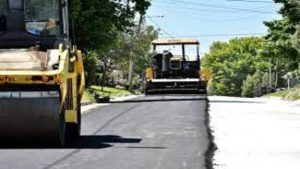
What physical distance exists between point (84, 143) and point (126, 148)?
1275 mm

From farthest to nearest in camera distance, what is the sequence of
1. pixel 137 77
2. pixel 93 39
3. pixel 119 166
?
pixel 137 77 < pixel 93 39 < pixel 119 166

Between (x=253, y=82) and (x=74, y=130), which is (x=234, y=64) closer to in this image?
(x=253, y=82)

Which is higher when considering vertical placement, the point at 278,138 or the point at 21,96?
the point at 21,96

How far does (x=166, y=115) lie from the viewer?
24.4 metres

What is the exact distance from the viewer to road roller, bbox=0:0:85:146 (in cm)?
1408

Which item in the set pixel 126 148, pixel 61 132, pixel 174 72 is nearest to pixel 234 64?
pixel 174 72

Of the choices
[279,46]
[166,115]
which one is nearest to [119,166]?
[166,115]

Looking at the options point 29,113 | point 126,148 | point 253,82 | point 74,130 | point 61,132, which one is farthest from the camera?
point 253,82

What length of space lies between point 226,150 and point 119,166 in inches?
125

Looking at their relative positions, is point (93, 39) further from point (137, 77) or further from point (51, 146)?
point (137, 77)

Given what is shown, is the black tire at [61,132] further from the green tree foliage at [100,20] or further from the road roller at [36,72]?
the green tree foliage at [100,20]

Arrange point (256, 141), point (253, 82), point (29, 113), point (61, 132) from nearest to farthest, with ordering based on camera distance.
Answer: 1. point (29, 113)
2. point (61, 132)
3. point (256, 141)
4. point (253, 82)

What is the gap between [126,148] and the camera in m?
14.8

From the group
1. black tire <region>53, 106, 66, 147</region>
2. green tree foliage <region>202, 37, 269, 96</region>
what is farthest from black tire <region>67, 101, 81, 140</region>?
green tree foliage <region>202, 37, 269, 96</region>
